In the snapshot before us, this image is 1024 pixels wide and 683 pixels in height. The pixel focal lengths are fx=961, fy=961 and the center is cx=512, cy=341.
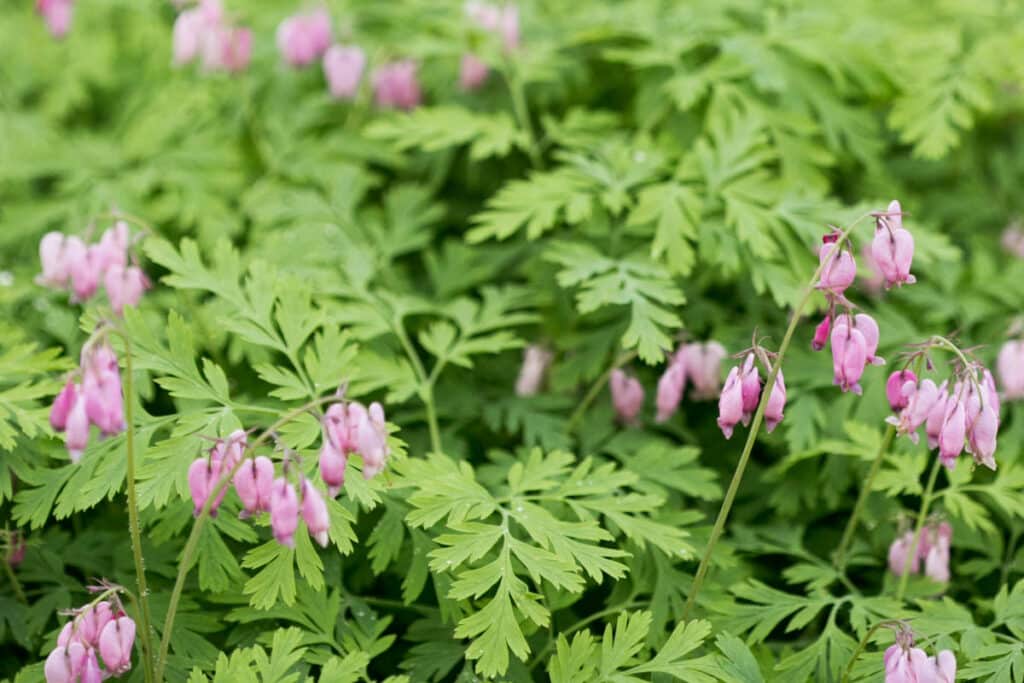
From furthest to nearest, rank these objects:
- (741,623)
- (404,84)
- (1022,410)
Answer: (404,84) < (1022,410) < (741,623)

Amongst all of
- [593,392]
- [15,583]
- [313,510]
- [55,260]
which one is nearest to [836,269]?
[593,392]

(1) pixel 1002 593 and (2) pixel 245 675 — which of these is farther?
(1) pixel 1002 593

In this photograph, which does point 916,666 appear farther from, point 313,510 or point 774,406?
point 313,510

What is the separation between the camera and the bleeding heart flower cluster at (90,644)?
83.5 inches

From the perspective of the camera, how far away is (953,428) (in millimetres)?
2189

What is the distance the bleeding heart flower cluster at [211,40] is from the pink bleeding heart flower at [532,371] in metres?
1.98

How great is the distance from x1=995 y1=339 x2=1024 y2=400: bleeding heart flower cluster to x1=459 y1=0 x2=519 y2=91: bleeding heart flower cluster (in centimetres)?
218

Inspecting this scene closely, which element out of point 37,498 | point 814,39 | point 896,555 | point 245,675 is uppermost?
point 814,39

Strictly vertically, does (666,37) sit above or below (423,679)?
above

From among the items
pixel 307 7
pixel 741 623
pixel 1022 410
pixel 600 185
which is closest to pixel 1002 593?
pixel 741 623

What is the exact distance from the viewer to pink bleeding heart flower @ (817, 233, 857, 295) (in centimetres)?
218

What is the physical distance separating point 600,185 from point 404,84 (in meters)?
1.41

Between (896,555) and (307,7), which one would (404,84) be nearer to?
(307,7)

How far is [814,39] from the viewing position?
148 inches
